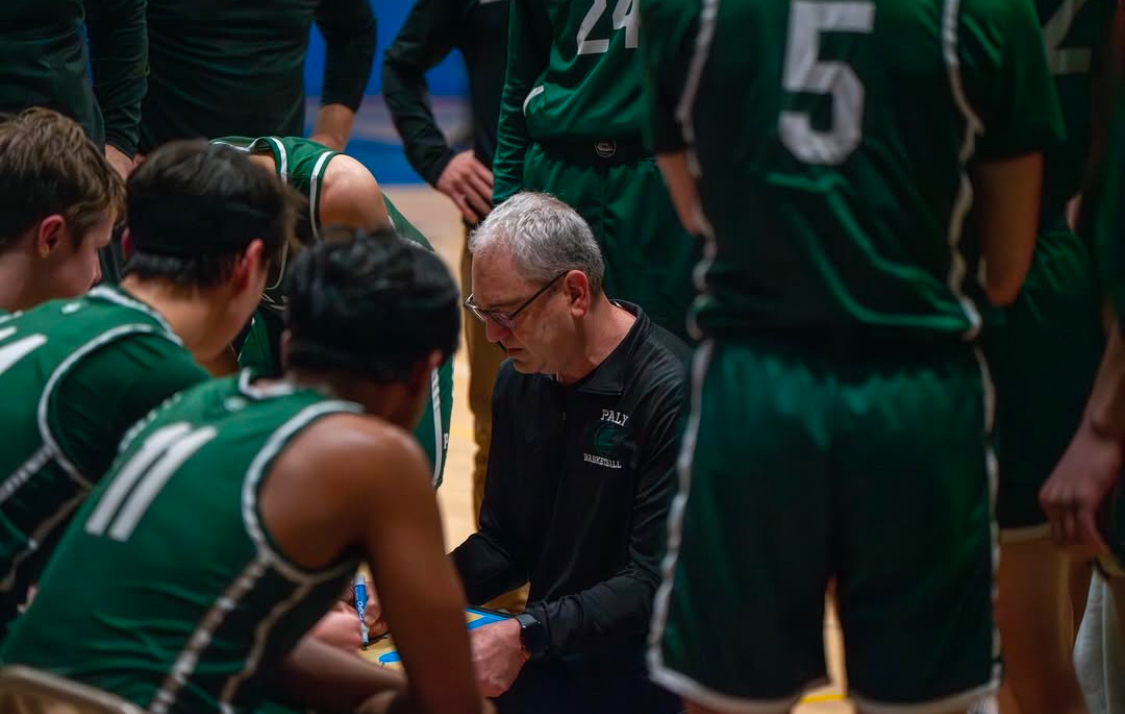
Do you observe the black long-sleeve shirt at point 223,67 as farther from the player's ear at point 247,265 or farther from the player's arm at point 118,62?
the player's ear at point 247,265

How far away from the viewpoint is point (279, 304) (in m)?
3.54

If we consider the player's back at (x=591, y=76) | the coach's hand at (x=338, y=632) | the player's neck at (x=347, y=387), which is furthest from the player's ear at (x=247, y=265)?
the player's back at (x=591, y=76)

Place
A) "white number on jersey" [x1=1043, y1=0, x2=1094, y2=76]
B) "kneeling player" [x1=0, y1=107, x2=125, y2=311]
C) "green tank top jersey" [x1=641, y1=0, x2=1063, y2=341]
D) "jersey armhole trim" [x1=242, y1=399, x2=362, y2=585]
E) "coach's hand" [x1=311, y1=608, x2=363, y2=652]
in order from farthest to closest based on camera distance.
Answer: "kneeling player" [x1=0, y1=107, x2=125, y2=311], "white number on jersey" [x1=1043, y1=0, x2=1094, y2=76], "coach's hand" [x1=311, y1=608, x2=363, y2=652], "green tank top jersey" [x1=641, y1=0, x2=1063, y2=341], "jersey armhole trim" [x1=242, y1=399, x2=362, y2=585]

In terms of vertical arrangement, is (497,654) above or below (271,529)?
below

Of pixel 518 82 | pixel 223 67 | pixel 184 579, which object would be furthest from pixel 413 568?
pixel 223 67

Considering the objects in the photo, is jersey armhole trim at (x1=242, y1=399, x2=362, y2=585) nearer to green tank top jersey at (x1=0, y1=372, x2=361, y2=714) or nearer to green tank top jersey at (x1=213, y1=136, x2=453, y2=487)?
green tank top jersey at (x1=0, y1=372, x2=361, y2=714)

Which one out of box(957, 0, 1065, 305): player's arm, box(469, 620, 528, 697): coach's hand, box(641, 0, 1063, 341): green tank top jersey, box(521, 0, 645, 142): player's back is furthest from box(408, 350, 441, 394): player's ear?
box(521, 0, 645, 142): player's back

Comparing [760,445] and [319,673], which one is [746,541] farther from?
[319,673]

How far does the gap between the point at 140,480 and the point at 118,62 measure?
260cm

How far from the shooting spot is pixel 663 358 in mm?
3051

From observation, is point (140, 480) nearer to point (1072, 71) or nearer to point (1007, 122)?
point (1007, 122)

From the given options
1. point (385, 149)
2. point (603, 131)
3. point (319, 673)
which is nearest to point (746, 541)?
point (319, 673)

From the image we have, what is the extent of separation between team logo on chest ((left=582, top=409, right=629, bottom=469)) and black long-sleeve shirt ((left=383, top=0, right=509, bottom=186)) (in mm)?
1574

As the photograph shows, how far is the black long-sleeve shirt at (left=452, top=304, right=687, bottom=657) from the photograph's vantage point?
291 centimetres
